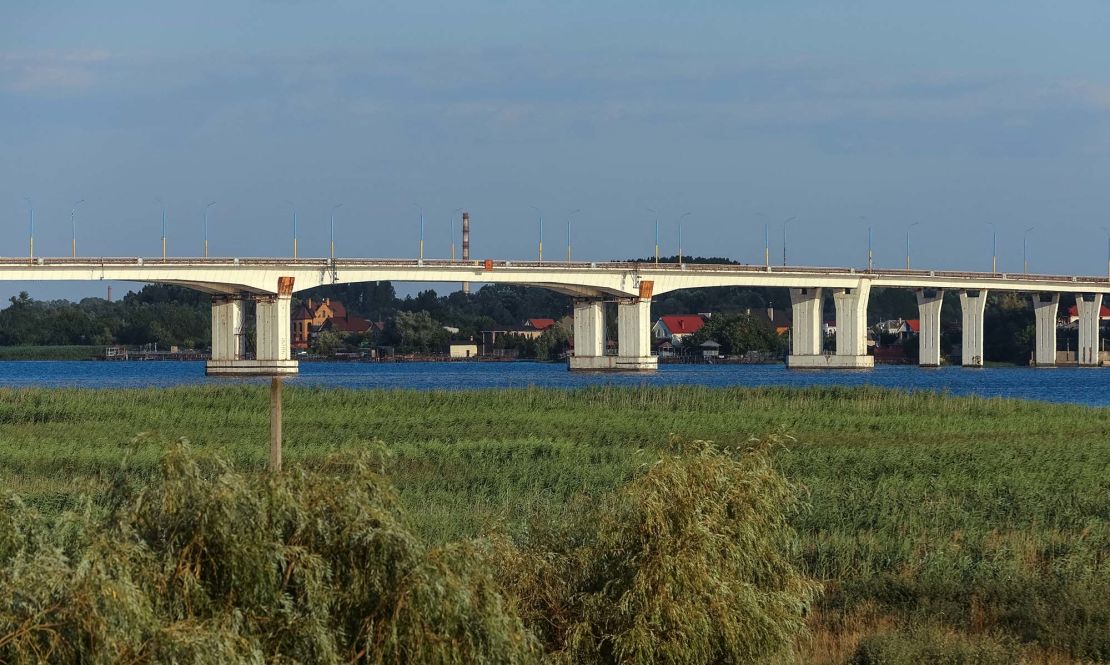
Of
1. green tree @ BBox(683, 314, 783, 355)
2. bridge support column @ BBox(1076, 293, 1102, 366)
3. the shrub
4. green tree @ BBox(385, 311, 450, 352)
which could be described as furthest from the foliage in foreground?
green tree @ BBox(385, 311, 450, 352)

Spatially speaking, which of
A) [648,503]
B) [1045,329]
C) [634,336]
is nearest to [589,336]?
[634,336]

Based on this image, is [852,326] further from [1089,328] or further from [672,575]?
[672,575]

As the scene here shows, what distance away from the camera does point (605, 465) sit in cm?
3431

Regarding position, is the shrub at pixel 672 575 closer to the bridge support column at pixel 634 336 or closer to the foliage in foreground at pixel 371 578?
the foliage in foreground at pixel 371 578

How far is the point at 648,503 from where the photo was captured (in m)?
16.0

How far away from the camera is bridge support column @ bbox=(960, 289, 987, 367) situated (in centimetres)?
14375

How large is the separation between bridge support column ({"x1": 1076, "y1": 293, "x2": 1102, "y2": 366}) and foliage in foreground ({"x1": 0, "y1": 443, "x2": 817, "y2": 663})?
468 ft

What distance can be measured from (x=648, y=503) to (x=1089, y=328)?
146m

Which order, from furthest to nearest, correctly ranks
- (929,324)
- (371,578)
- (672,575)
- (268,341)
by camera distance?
(929,324), (268,341), (672,575), (371,578)

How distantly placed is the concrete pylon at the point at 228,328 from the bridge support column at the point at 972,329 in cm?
7219

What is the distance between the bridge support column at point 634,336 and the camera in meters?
122

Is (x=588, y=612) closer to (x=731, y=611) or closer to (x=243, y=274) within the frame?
(x=731, y=611)

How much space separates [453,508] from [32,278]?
253 feet

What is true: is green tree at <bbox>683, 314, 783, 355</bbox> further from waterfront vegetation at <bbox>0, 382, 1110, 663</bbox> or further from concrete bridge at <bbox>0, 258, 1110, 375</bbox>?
waterfront vegetation at <bbox>0, 382, 1110, 663</bbox>
